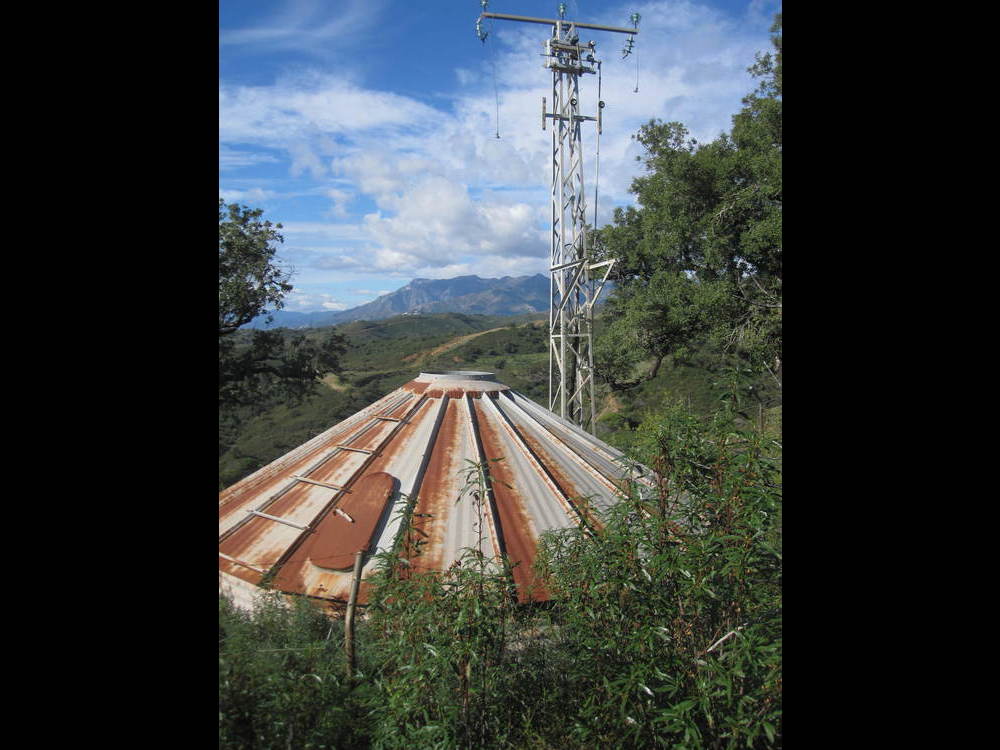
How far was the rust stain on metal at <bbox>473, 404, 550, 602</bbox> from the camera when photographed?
15.5 feet

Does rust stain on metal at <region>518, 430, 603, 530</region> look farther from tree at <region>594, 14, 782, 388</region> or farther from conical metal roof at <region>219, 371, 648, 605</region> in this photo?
tree at <region>594, 14, 782, 388</region>

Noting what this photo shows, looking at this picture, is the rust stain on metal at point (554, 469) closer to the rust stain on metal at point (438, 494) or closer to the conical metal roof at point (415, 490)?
the conical metal roof at point (415, 490)

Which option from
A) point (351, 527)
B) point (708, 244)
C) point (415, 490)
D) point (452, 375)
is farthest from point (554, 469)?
point (708, 244)

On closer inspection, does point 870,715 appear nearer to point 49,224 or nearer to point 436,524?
point 49,224

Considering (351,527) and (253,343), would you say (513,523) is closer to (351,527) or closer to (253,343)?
(351,527)

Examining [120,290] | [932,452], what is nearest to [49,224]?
[120,290]

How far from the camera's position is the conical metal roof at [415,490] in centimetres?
485

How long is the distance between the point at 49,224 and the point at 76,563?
0.62 meters

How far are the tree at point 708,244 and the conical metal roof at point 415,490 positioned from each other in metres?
6.96

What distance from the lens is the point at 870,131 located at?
1.09m

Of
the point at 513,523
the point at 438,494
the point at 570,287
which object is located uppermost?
the point at 570,287

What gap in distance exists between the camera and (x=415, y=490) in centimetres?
554

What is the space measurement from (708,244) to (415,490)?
10.7m

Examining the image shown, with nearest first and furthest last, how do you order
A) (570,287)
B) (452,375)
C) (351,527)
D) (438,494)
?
(351,527), (438,494), (452,375), (570,287)
